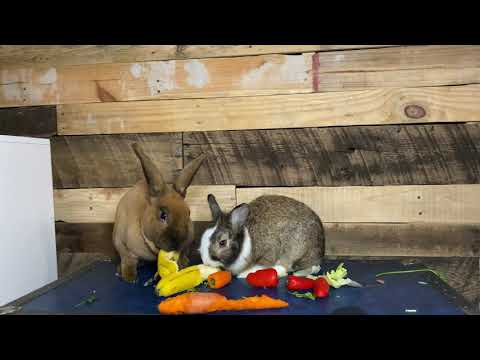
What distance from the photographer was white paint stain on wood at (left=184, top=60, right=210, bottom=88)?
243cm

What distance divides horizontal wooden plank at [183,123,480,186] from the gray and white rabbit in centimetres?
30

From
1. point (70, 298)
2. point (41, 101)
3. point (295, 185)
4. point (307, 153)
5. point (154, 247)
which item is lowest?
point (70, 298)

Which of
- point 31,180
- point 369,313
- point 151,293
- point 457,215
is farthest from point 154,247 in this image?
point 457,215

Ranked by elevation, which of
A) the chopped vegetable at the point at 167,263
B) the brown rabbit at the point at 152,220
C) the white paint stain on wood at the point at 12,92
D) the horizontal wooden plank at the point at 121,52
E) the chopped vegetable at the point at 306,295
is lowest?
the chopped vegetable at the point at 306,295

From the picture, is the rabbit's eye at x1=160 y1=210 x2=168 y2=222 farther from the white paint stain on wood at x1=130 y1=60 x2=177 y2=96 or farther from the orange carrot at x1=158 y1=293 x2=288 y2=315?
the white paint stain on wood at x1=130 y1=60 x2=177 y2=96

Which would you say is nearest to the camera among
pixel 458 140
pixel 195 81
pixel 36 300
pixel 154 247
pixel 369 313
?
pixel 369 313

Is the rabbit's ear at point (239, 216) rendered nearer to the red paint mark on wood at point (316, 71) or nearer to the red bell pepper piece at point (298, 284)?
the red bell pepper piece at point (298, 284)

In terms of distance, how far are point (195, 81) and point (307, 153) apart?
30.3 inches

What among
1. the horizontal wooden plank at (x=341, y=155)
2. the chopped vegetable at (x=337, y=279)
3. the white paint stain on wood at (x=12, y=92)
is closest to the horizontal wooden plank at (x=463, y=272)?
the horizontal wooden plank at (x=341, y=155)

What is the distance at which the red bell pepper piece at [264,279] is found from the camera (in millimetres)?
1887

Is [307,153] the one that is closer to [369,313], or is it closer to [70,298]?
[369,313]

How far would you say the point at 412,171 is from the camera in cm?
232

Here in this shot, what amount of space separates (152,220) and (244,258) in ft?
1.56

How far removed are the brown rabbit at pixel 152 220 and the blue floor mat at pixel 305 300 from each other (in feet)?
0.49
